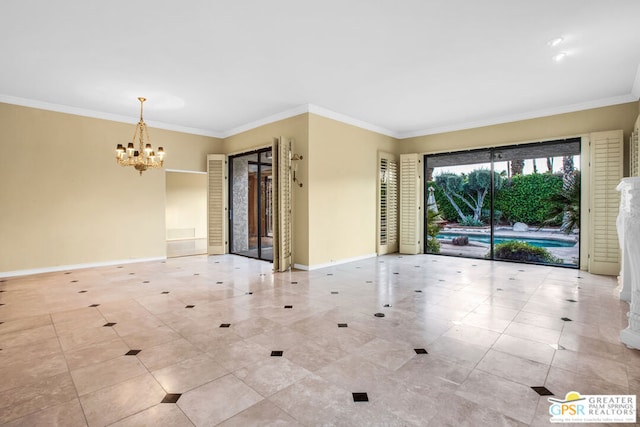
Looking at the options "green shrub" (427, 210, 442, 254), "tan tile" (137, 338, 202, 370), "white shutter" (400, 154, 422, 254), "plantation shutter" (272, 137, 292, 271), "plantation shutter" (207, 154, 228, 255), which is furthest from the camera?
"green shrub" (427, 210, 442, 254)

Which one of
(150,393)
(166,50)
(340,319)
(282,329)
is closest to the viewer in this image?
(150,393)

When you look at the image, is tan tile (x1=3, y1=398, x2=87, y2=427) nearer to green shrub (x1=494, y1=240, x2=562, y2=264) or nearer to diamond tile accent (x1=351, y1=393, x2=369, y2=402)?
diamond tile accent (x1=351, y1=393, x2=369, y2=402)

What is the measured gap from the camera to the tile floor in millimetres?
1962

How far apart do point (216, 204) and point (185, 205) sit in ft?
14.2

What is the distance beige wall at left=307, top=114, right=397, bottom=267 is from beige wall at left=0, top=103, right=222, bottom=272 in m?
3.66

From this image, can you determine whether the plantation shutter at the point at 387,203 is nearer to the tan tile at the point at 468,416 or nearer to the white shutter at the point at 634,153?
the white shutter at the point at 634,153

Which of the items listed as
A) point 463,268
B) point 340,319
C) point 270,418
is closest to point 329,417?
point 270,418

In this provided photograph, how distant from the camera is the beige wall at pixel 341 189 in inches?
241

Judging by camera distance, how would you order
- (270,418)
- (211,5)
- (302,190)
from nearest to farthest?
(270,418)
(211,5)
(302,190)

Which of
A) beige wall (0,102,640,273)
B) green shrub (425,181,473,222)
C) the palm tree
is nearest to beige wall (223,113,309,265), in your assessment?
beige wall (0,102,640,273)

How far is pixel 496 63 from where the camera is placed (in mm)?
4188

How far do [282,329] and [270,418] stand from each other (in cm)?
136

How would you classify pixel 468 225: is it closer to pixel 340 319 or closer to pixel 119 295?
pixel 340 319

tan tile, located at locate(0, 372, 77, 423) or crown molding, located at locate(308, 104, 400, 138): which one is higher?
crown molding, located at locate(308, 104, 400, 138)
